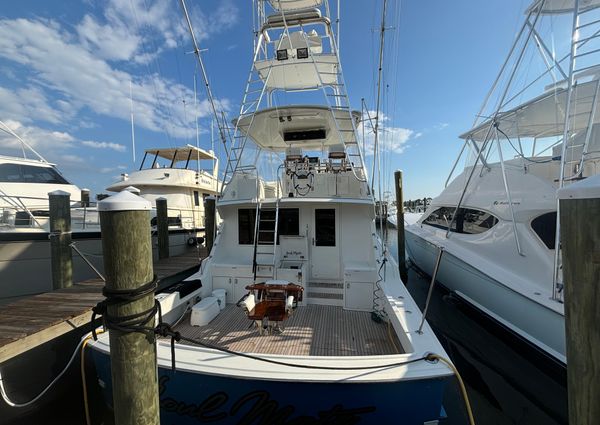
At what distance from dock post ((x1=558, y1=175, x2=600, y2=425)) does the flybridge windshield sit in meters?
13.9

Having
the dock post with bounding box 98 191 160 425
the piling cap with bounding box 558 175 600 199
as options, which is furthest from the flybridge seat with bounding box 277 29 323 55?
the piling cap with bounding box 558 175 600 199

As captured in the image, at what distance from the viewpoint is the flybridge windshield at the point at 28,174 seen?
357 inches

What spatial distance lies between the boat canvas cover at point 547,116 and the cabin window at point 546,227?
2.57m

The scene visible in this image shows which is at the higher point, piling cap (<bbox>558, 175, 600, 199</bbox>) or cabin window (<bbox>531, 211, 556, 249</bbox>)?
piling cap (<bbox>558, 175, 600, 199</bbox>)

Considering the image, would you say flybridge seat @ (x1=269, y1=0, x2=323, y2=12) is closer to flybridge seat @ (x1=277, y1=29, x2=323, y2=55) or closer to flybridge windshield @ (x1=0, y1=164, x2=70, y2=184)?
flybridge seat @ (x1=277, y1=29, x2=323, y2=55)

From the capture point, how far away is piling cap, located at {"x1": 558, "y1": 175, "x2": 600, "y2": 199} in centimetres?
115

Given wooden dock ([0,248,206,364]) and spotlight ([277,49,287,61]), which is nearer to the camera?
wooden dock ([0,248,206,364])

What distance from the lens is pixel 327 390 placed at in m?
2.37

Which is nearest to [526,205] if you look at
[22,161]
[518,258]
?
[518,258]

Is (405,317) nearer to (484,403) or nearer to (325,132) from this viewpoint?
(484,403)

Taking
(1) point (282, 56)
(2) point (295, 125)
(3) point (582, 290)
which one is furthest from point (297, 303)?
(1) point (282, 56)

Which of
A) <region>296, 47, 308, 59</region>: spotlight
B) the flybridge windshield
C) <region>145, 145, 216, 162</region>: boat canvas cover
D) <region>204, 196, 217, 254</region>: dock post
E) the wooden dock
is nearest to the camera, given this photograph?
the wooden dock

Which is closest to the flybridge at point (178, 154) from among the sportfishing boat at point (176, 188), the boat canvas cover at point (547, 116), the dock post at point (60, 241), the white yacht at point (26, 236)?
the sportfishing boat at point (176, 188)

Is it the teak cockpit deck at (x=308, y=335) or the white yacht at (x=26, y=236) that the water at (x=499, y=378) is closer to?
the teak cockpit deck at (x=308, y=335)
